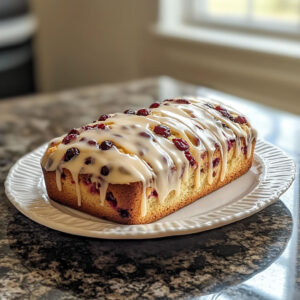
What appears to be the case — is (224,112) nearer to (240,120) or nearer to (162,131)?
(240,120)

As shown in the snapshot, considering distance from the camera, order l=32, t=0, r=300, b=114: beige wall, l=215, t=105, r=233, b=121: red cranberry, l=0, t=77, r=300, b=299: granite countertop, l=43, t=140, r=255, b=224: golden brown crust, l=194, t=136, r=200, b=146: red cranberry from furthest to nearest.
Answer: l=32, t=0, r=300, b=114: beige wall → l=215, t=105, r=233, b=121: red cranberry → l=194, t=136, r=200, b=146: red cranberry → l=43, t=140, r=255, b=224: golden brown crust → l=0, t=77, r=300, b=299: granite countertop

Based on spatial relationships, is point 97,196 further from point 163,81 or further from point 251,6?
point 251,6

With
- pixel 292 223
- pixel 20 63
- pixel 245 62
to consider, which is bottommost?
pixel 20 63

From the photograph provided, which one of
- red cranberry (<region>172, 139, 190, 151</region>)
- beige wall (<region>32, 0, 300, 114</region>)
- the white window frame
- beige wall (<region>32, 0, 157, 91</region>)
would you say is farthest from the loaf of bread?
beige wall (<region>32, 0, 157, 91</region>)

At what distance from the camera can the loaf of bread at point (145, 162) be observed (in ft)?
2.41

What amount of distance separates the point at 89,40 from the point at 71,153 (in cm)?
259

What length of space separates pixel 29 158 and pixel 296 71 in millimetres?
1349

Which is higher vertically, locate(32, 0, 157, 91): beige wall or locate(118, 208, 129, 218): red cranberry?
locate(118, 208, 129, 218): red cranberry

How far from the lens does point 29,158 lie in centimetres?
98

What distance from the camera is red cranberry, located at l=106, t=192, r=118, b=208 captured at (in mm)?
738

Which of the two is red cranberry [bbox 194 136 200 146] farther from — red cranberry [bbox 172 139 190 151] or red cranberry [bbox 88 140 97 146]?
red cranberry [bbox 88 140 97 146]

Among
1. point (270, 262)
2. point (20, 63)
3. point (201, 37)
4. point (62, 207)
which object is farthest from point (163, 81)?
point (20, 63)

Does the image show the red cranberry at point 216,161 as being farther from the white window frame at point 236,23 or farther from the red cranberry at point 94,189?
the white window frame at point 236,23

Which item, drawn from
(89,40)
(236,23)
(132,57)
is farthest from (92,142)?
(89,40)
